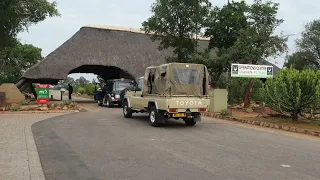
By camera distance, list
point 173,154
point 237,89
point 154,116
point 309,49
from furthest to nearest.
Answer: point 309,49, point 237,89, point 154,116, point 173,154

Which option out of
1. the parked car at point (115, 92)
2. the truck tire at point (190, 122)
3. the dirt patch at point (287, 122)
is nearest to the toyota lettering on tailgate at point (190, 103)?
the truck tire at point (190, 122)

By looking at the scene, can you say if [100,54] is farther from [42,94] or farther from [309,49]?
[309,49]

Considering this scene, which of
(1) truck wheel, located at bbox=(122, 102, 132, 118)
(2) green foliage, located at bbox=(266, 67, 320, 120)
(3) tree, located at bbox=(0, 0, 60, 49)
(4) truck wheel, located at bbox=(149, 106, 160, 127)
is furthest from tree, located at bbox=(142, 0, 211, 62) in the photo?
(4) truck wheel, located at bbox=(149, 106, 160, 127)

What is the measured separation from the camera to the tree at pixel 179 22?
27812 millimetres

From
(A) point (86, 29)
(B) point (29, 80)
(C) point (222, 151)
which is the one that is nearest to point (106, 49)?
(A) point (86, 29)

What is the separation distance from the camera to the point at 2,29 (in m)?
21.2

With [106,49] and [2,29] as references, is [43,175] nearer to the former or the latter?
[2,29]

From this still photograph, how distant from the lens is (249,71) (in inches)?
760

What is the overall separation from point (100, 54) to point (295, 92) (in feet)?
75.7

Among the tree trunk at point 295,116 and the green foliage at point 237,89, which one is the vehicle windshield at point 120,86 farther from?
the tree trunk at point 295,116

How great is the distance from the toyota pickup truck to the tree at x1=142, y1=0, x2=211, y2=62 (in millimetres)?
13049

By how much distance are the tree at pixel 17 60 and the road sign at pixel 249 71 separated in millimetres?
32698

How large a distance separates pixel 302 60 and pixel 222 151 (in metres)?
41.3

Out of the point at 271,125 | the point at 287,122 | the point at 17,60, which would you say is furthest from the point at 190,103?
the point at 17,60
